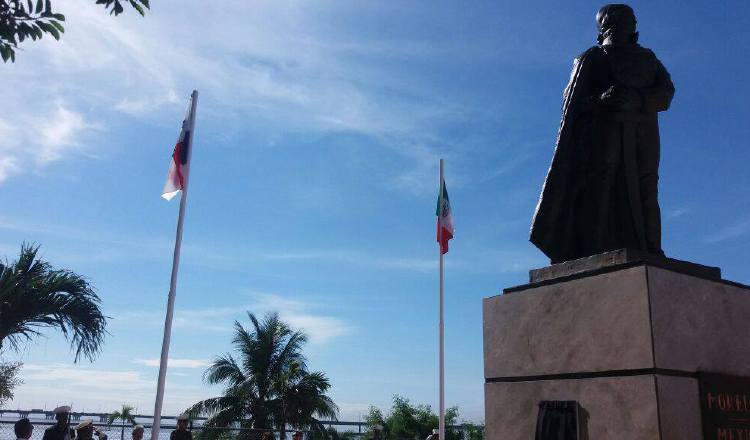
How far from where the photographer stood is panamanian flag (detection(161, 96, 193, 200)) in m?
10.8

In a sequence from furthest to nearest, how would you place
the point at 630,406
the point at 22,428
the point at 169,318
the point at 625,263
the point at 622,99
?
1. the point at 169,318
2. the point at 22,428
3. the point at 622,99
4. the point at 625,263
5. the point at 630,406

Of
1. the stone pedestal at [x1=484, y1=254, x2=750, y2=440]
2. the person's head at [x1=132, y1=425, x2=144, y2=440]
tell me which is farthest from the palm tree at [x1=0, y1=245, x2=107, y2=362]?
the stone pedestal at [x1=484, y1=254, x2=750, y2=440]

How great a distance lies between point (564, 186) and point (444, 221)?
10.1m

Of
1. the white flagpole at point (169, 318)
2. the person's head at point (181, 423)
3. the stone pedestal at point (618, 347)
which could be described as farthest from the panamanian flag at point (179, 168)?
the stone pedestal at point (618, 347)

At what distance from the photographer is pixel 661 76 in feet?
14.5

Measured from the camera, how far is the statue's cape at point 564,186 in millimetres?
4477

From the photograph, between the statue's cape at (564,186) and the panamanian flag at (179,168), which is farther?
the panamanian flag at (179,168)

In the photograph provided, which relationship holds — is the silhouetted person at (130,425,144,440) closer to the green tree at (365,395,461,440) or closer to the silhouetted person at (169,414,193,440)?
the silhouetted person at (169,414,193,440)

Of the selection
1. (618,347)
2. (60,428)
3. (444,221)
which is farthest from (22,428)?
(444,221)

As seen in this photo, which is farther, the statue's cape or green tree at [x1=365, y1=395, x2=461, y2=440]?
green tree at [x1=365, y1=395, x2=461, y2=440]

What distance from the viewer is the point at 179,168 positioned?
1095cm

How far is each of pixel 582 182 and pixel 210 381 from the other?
65.5ft

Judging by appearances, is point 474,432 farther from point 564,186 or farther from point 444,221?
point 564,186

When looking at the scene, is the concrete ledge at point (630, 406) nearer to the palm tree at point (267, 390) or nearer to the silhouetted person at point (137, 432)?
the silhouetted person at point (137, 432)
